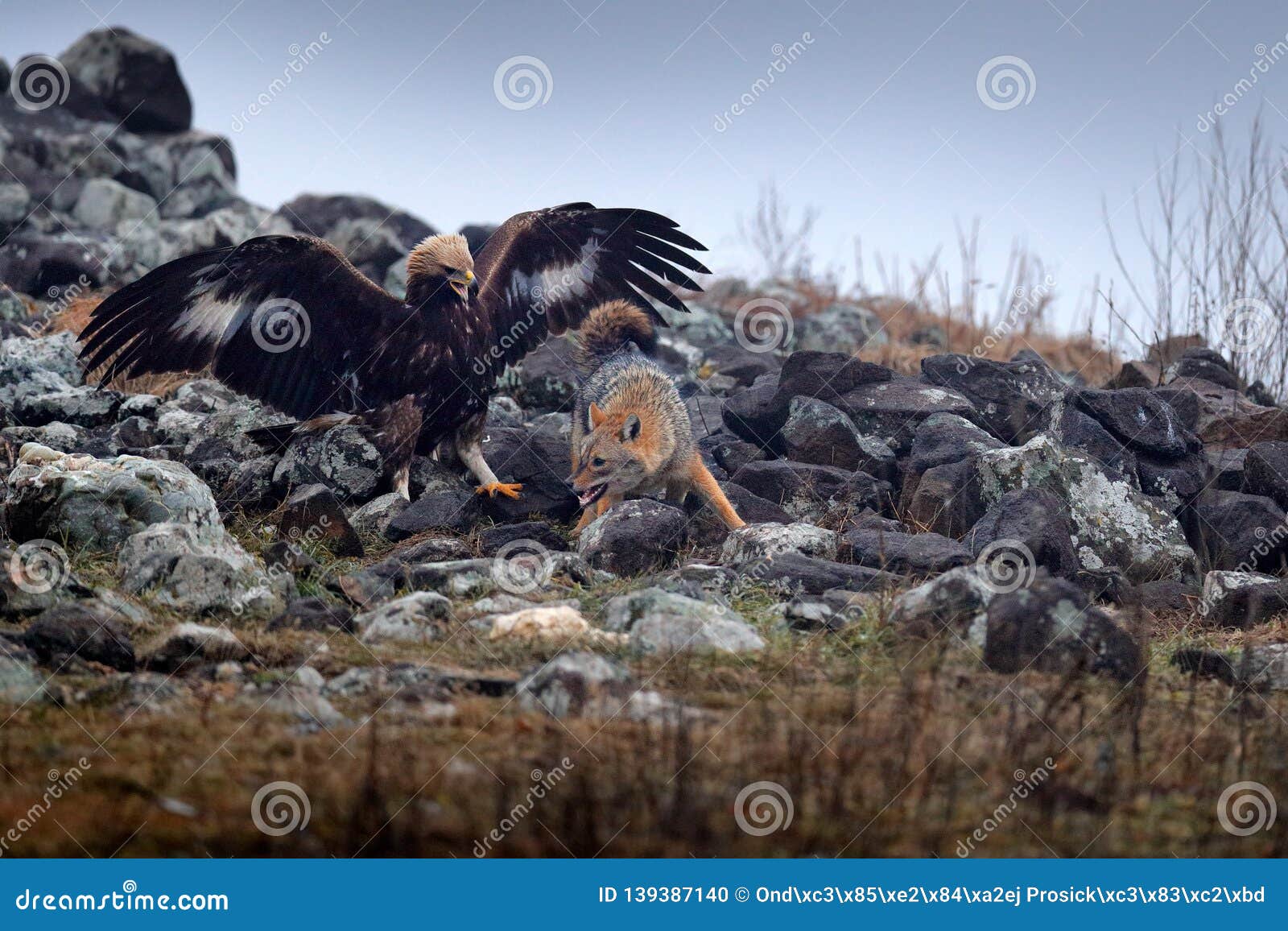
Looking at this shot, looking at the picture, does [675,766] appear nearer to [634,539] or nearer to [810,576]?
[810,576]

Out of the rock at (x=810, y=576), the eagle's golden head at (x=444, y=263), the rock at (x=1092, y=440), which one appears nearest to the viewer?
the rock at (x=810, y=576)

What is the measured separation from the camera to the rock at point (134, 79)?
70.0 feet

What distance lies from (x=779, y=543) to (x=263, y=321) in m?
3.97

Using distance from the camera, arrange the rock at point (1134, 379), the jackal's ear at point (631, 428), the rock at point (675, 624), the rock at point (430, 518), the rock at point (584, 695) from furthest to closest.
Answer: the rock at point (1134, 379) → the rock at point (430, 518) → the jackal's ear at point (631, 428) → the rock at point (675, 624) → the rock at point (584, 695)

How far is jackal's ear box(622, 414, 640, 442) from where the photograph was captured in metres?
7.91

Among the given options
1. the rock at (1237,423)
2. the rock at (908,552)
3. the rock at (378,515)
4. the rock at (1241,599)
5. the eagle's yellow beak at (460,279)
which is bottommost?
the rock at (378,515)

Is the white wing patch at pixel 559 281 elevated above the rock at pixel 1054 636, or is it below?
above

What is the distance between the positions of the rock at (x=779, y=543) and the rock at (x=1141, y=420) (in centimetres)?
308

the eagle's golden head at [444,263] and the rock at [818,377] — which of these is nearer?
the eagle's golden head at [444,263]

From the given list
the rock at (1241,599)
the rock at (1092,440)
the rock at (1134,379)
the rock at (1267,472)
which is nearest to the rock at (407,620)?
the rock at (1241,599)

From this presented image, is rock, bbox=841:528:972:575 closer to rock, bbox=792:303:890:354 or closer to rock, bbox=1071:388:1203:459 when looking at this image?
rock, bbox=1071:388:1203:459

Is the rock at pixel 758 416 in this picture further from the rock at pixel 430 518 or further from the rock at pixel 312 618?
the rock at pixel 312 618

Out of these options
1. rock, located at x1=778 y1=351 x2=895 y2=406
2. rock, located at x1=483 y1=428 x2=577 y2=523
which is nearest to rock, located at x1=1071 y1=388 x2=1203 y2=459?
rock, located at x1=778 y1=351 x2=895 y2=406

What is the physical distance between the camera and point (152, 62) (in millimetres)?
21312
